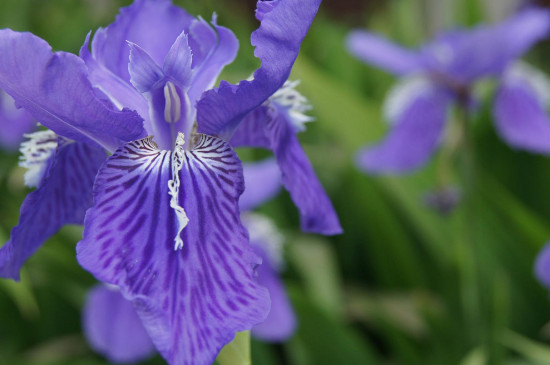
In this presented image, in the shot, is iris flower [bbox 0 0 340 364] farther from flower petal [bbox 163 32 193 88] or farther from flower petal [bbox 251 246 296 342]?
flower petal [bbox 251 246 296 342]

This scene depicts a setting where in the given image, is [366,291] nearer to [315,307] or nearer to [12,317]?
[315,307]

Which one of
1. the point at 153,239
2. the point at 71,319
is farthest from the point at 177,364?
the point at 71,319

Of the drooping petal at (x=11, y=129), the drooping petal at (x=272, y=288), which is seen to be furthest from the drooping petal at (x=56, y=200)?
the drooping petal at (x=11, y=129)

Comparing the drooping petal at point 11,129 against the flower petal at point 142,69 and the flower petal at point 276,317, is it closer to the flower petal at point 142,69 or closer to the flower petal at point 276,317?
the flower petal at point 276,317

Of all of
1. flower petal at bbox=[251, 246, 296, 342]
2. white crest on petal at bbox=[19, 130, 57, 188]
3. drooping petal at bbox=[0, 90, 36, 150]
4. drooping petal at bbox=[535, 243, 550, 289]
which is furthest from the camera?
drooping petal at bbox=[0, 90, 36, 150]

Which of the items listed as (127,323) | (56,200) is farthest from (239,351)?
(127,323)

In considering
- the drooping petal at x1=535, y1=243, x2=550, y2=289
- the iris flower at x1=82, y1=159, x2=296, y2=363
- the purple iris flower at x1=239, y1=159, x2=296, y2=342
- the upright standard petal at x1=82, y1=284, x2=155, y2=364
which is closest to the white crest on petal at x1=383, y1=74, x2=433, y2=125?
the purple iris flower at x1=239, y1=159, x2=296, y2=342
